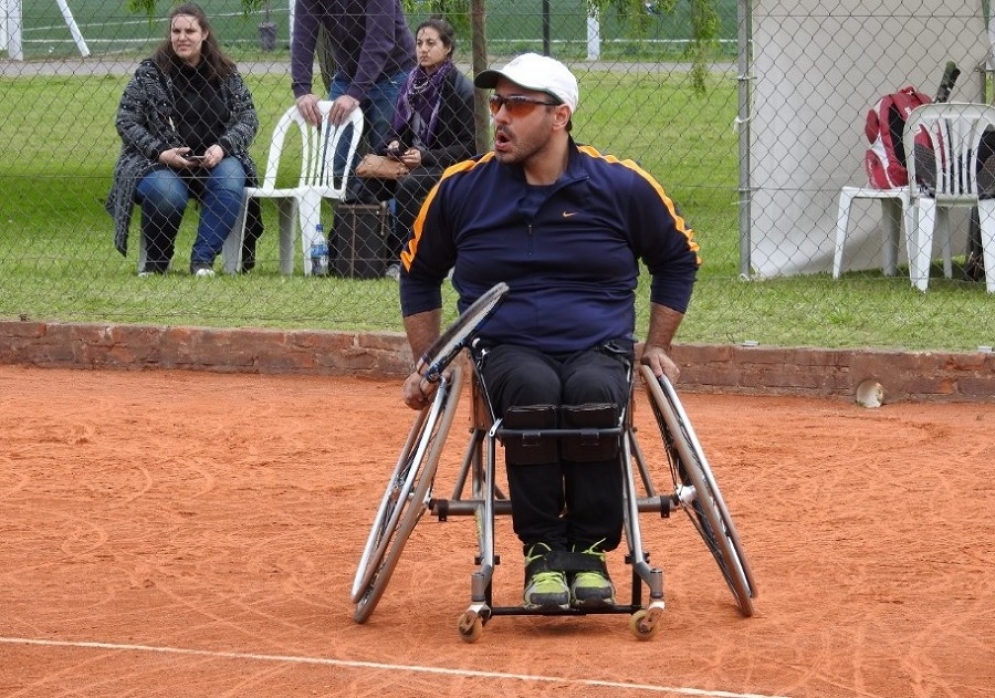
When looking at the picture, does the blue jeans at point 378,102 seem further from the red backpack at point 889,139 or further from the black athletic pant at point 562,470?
the black athletic pant at point 562,470

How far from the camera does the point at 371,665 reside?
16.2ft

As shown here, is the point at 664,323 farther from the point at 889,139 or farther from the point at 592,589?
the point at 889,139

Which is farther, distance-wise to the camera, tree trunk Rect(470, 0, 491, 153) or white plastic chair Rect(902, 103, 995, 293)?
tree trunk Rect(470, 0, 491, 153)

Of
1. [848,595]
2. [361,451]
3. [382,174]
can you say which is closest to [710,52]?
[382,174]

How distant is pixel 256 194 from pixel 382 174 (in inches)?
35.8

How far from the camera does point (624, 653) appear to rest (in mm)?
5020

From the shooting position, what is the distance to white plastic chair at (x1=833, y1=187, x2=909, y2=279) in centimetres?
1215

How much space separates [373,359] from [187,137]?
9.20 feet

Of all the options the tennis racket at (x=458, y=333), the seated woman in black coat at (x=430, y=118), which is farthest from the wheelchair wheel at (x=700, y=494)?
the seated woman in black coat at (x=430, y=118)

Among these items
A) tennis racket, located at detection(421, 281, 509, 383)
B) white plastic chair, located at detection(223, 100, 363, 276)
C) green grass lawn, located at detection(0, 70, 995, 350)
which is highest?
tennis racket, located at detection(421, 281, 509, 383)

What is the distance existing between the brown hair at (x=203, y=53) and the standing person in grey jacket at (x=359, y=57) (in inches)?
18.8

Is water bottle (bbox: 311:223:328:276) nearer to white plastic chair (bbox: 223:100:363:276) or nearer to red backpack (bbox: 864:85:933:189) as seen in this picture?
white plastic chair (bbox: 223:100:363:276)

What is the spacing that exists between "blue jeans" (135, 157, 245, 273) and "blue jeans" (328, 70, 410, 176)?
0.85m

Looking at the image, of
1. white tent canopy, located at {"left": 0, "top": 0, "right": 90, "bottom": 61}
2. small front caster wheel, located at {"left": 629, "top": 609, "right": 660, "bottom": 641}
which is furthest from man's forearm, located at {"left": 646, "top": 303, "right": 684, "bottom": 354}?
white tent canopy, located at {"left": 0, "top": 0, "right": 90, "bottom": 61}
